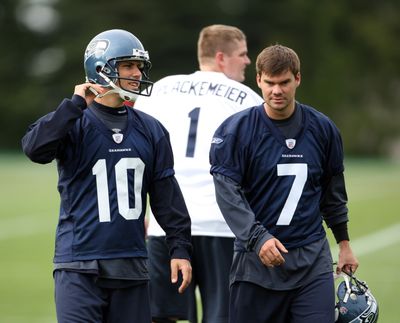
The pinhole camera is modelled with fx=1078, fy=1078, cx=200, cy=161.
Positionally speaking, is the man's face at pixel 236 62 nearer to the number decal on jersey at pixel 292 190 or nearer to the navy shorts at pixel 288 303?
the number decal on jersey at pixel 292 190

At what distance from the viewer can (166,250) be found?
7.47 meters

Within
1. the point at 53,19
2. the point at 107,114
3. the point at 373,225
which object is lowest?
the point at 373,225

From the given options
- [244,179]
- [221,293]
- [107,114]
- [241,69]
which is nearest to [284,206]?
[244,179]

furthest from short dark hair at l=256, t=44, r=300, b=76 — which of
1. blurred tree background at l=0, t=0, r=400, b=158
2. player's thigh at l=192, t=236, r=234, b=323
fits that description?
blurred tree background at l=0, t=0, r=400, b=158

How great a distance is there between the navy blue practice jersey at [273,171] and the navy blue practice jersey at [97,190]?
532 millimetres

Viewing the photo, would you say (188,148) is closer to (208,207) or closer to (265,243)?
(208,207)

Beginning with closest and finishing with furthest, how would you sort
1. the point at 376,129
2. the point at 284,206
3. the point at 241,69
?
the point at 284,206 → the point at 241,69 → the point at 376,129

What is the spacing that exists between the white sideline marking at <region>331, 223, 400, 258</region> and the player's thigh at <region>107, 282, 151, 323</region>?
830 cm

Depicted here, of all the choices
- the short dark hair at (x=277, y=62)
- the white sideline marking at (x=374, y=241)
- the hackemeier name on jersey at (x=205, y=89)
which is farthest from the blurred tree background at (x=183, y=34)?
the short dark hair at (x=277, y=62)

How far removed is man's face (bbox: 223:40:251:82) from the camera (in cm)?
775

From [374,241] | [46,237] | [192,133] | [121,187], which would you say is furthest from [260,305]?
[46,237]

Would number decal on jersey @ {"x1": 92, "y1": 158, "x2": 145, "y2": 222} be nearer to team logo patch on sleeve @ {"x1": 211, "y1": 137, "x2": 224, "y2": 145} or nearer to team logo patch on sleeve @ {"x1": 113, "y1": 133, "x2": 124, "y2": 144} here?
team logo patch on sleeve @ {"x1": 113, "y1": 133, "x2": 124, "y2": 144}

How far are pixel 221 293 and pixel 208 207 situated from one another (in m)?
0.59

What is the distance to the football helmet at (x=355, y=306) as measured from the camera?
6.00 metres
